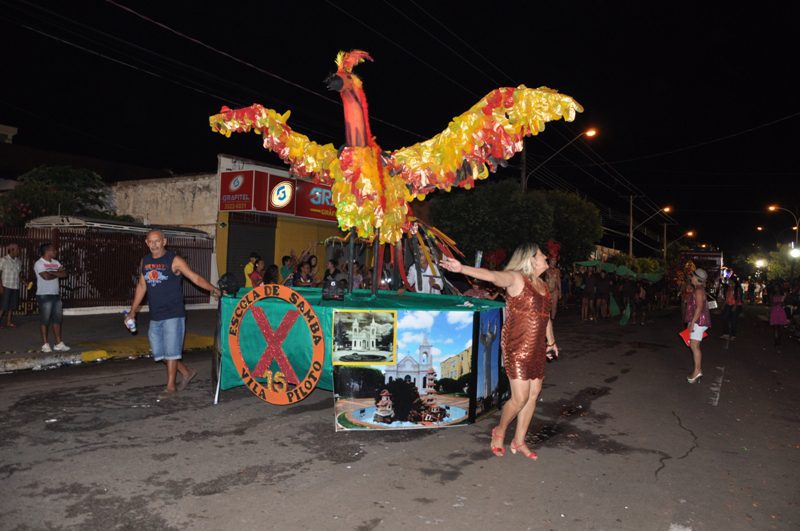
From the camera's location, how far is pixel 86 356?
9211 mm

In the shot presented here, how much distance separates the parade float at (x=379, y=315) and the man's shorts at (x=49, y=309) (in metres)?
4.47

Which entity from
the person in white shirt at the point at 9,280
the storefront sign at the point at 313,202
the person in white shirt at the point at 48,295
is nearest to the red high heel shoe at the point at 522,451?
the person in white shirt at the point at 48,295

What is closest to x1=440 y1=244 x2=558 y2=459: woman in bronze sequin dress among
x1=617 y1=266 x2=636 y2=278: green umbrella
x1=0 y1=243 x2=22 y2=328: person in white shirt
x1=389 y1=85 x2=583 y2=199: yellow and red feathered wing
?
x1=389 y1=85 x2=583 y2=199: yellow and red feathered wing

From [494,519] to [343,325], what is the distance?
2.20 meters

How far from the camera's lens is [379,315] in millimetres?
5254

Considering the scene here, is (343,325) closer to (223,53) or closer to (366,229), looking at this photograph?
(366,229)

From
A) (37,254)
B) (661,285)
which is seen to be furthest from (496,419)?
→ (661,285)

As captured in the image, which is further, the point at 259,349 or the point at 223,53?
the point at 223,53

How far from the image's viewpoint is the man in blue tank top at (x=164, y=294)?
6422 mm

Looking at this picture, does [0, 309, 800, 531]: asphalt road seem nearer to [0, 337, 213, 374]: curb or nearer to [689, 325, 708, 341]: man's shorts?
[0, 337, 213, 374]: curb

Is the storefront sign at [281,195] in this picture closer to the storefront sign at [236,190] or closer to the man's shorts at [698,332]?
the storefront sign at [236,190]

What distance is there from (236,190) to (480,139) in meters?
14.4

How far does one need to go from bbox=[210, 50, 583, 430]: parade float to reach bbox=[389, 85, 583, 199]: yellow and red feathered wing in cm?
1

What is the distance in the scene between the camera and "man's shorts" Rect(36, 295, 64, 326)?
907 centimetres
